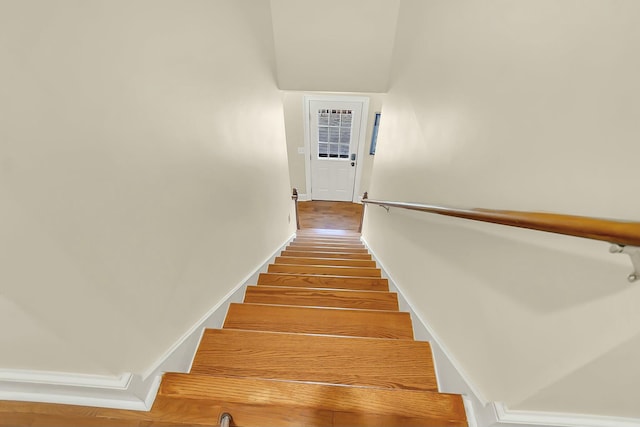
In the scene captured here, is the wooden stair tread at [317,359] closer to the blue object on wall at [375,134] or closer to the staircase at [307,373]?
the staircase at [307,373]

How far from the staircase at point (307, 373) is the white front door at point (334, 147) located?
135 inches

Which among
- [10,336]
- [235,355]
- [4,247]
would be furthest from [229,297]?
[4,247]

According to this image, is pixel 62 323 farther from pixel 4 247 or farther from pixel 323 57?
pixel 323 57

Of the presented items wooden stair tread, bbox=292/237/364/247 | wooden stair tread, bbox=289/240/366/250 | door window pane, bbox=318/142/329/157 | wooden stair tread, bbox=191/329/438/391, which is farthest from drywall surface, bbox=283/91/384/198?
wooden stair tread, bbox=191/329/438/391

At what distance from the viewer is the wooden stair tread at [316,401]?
77cm

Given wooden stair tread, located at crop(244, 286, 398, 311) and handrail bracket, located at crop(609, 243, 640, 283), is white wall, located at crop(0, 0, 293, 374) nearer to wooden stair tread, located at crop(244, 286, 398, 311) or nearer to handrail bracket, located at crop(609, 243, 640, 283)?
wooden stair tread, located at crop(244, 286, 398, 311)

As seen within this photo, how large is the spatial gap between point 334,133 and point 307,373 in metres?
4.08

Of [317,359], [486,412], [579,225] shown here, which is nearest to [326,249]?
[317,359]

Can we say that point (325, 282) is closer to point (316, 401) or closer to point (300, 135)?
point (316, 401)

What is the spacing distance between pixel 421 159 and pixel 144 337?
1.53m

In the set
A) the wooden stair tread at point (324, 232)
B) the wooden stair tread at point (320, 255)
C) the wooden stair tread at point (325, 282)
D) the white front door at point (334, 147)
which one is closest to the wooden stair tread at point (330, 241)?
the wooden stair tread at point (324, 232)

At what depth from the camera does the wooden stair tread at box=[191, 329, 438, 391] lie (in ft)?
3.16

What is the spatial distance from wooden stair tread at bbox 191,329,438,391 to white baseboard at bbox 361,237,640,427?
0.20 ft

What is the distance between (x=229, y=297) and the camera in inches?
54.6
